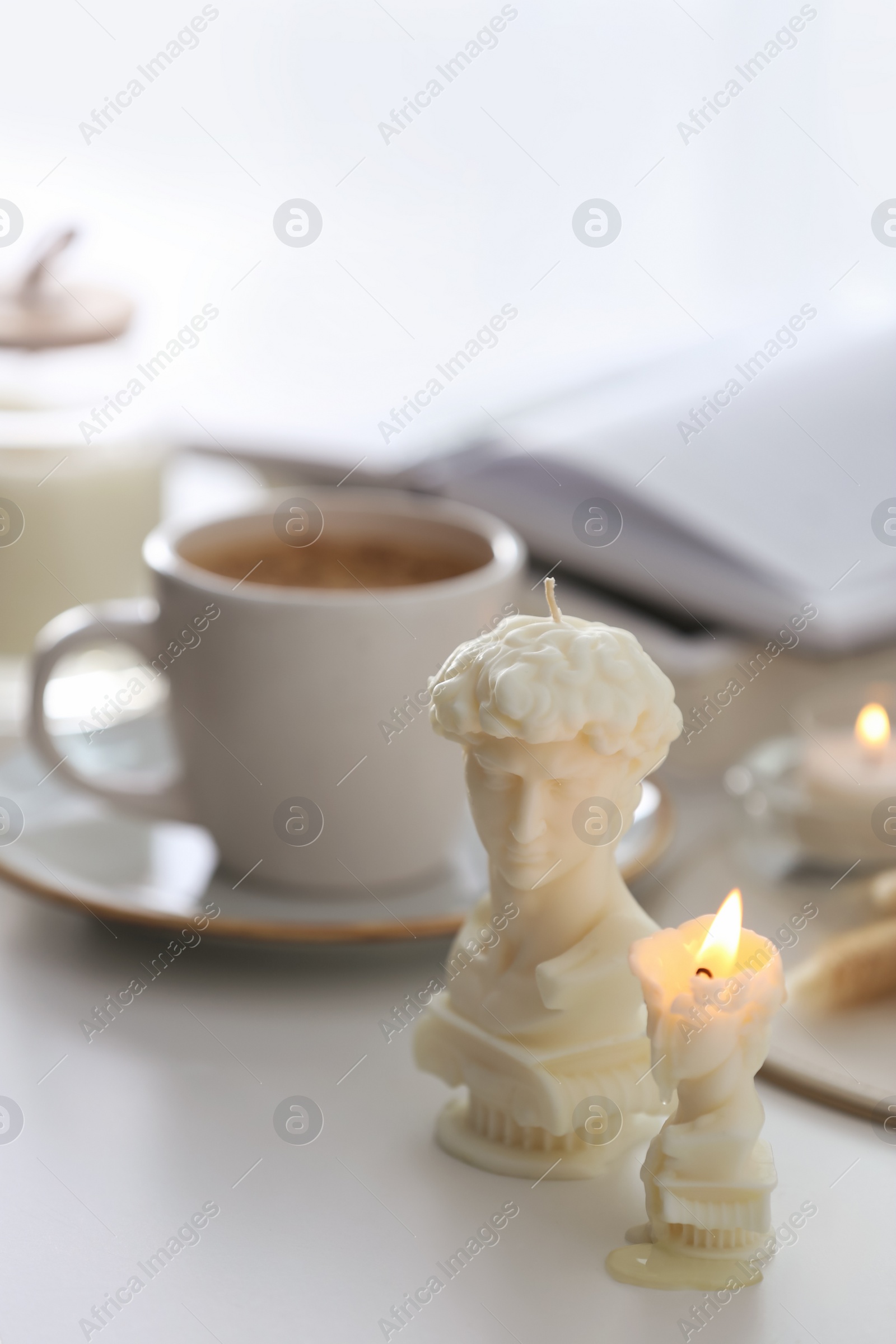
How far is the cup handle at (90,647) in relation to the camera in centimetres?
73

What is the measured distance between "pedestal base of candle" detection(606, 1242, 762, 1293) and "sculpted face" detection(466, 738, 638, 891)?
13 cm

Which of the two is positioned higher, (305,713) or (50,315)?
(50,315)

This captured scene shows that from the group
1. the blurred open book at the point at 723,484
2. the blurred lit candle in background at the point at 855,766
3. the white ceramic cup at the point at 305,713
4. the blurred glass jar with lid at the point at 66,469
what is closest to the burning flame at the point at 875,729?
the blurred lit candle in background at the point at 855,766

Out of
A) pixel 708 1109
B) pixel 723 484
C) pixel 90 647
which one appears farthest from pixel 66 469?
pixel 708 1109

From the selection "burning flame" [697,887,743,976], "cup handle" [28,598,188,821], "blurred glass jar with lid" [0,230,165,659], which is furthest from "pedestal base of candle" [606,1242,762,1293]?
"blurred glass jar with lid" [0,230,165,659]

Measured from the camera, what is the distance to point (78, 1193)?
1.78 ft

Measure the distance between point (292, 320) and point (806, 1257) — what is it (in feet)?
5.21

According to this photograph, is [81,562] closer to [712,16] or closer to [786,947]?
[786,947]

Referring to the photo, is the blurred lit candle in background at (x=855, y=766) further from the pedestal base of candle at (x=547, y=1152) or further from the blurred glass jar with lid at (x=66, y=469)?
the blurred glass jar with lid at (x=66, y=469)

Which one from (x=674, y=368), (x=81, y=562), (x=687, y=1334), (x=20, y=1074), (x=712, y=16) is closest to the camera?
(x=687, y=1334)

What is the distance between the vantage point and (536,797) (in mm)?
507

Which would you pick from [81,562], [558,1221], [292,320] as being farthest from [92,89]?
[558,1221]

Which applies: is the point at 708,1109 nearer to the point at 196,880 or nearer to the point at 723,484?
the point at 196,880

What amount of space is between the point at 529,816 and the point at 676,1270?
A: 0.53 feet
